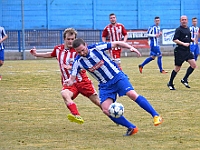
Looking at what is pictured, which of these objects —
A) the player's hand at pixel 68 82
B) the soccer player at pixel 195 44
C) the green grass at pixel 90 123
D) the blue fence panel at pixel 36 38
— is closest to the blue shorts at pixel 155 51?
the soccer player at pixel 195 44

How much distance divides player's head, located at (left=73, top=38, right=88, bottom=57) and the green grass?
1.22 metres

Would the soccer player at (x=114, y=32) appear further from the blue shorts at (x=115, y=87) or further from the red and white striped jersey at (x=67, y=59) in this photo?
the blue shorts at (x=115, y=87)

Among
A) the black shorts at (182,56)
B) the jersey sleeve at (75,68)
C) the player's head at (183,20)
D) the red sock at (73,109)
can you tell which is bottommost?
the red sock at (73,109)

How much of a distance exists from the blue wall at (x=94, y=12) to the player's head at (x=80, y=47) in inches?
1227

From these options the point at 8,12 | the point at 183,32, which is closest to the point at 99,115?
the point at 183,32

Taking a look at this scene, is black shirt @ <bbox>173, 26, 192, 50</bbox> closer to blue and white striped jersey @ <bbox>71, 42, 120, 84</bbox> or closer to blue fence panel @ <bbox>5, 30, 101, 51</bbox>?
blue and white striped jersey @ <bbox>71, 42, 120, 84</bbox>

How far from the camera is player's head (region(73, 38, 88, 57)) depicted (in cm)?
915

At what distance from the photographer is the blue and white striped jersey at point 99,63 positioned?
938 centimetres

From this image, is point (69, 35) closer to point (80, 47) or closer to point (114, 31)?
point (80, 47)

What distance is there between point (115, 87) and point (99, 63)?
0.44 m

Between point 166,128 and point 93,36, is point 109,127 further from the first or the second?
point 93,36

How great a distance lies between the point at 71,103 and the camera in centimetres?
1007

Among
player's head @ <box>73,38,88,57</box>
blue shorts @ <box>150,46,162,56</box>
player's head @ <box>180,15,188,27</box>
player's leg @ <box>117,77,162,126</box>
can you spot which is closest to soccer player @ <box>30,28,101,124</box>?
player's head @ <box>73,38,88,57</box>

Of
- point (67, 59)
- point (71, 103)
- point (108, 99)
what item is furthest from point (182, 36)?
point (108, 99)
